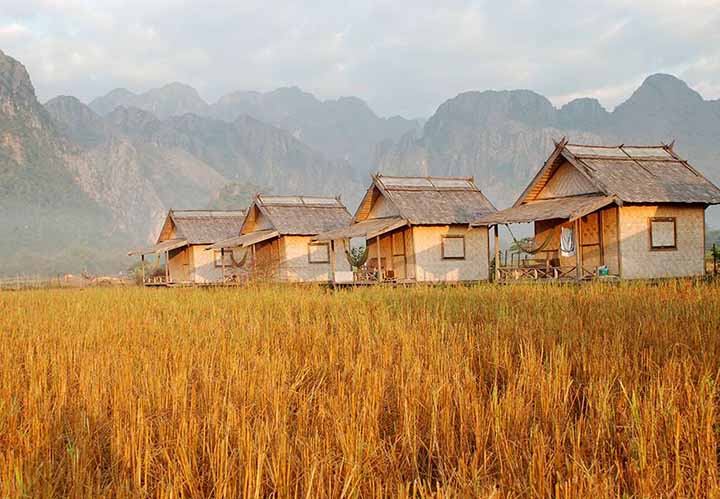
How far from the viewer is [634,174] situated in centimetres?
1888

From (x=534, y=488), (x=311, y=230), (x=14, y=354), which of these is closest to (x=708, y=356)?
(x=534, y=488)

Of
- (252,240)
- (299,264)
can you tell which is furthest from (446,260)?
(252,240)

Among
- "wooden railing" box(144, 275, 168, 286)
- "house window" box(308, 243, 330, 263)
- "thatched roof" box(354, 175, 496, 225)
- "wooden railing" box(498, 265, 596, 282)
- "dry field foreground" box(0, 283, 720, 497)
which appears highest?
"thatched roof" box(354, 175, 496, 225)

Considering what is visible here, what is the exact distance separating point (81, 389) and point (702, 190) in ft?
60.1

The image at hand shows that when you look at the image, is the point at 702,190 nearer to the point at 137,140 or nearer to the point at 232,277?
the point at 232,277

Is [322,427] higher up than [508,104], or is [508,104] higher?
[508,104]

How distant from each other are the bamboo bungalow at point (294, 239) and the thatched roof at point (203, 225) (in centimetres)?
397

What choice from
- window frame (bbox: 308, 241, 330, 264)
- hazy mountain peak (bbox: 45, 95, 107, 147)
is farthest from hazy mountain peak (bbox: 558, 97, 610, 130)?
window frame (bbox: 308, 241, 330, 264)

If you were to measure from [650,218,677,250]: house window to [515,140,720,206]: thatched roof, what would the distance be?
2.07 feet

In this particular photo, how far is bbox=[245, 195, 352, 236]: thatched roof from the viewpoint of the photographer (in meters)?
26.1

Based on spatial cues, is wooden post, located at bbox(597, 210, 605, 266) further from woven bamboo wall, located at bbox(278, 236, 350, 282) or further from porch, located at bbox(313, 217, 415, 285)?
woven bamboo wall, located at bbox(278, 236, 350, 282)

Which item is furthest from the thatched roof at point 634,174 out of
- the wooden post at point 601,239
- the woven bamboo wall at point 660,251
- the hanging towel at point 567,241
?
the hanging towel at point 567,241

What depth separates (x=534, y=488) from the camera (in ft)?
8.87

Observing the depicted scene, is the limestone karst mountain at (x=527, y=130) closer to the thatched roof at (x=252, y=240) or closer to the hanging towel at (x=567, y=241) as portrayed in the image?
the thatched roof at (x=252, y=240)
